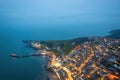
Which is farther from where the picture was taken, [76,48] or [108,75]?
[76,48]

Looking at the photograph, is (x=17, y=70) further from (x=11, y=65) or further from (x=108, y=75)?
(x=108, y=75)

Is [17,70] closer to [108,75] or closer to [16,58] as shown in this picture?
[16,58]

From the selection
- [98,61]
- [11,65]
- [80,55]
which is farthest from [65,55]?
[11,65]

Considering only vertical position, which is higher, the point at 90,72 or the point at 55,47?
the point at 55,47

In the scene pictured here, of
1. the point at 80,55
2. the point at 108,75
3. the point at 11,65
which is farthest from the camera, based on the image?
the point at 80,55

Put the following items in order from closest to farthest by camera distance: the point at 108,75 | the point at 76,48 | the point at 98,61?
the point at 108,75, the point at 98,61, the point at 76,48

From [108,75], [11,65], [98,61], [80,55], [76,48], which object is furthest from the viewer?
[76,48]

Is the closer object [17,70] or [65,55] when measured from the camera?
[17,70]

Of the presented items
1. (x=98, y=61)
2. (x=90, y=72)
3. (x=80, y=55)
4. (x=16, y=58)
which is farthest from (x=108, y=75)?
(x=16, y=58)

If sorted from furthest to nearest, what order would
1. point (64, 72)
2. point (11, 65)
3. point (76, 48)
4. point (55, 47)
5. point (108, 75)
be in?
point (55, 47), point (76, 48), point (11, 65), point (64, 72), point (108, 75)
